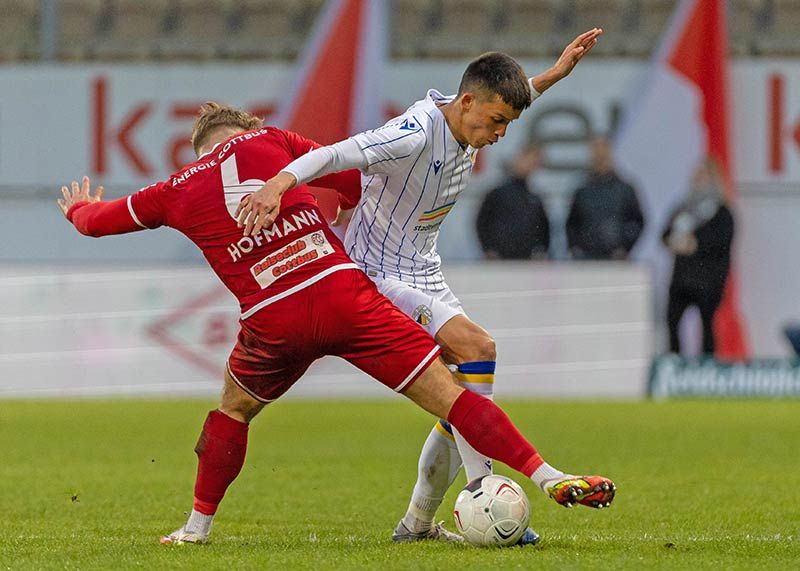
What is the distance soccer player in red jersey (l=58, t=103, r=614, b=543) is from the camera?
577 centimetres

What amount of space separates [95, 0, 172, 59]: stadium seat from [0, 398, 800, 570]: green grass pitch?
7014 mm

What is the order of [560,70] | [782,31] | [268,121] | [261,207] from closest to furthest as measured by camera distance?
1. [261,207]
2. [560,70]
3. [268,121]
4. [782,31]

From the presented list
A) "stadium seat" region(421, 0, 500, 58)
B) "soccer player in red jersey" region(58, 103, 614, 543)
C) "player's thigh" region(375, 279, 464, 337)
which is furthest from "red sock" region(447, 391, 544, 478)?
"stadium seat" region(421, 0, 500, 58)

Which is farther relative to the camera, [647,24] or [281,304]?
[647,24]

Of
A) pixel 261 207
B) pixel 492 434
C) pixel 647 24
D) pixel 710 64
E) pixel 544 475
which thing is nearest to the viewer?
pixel 261 207

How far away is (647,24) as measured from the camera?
824 inches

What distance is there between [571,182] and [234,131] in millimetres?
14045

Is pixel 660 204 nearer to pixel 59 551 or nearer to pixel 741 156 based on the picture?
pixel 741 156

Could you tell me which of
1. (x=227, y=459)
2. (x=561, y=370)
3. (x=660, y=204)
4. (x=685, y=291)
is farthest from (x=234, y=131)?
(x=660, y=204)

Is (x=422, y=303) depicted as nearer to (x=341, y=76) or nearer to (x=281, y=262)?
(x=281, y=262)

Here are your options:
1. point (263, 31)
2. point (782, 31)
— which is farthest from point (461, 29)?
point (782, 31)

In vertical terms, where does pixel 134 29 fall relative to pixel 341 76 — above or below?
above

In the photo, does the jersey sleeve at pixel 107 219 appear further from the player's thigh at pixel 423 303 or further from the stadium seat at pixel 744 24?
the stadium seat at pixel 744 24

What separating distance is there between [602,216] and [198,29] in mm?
6948
